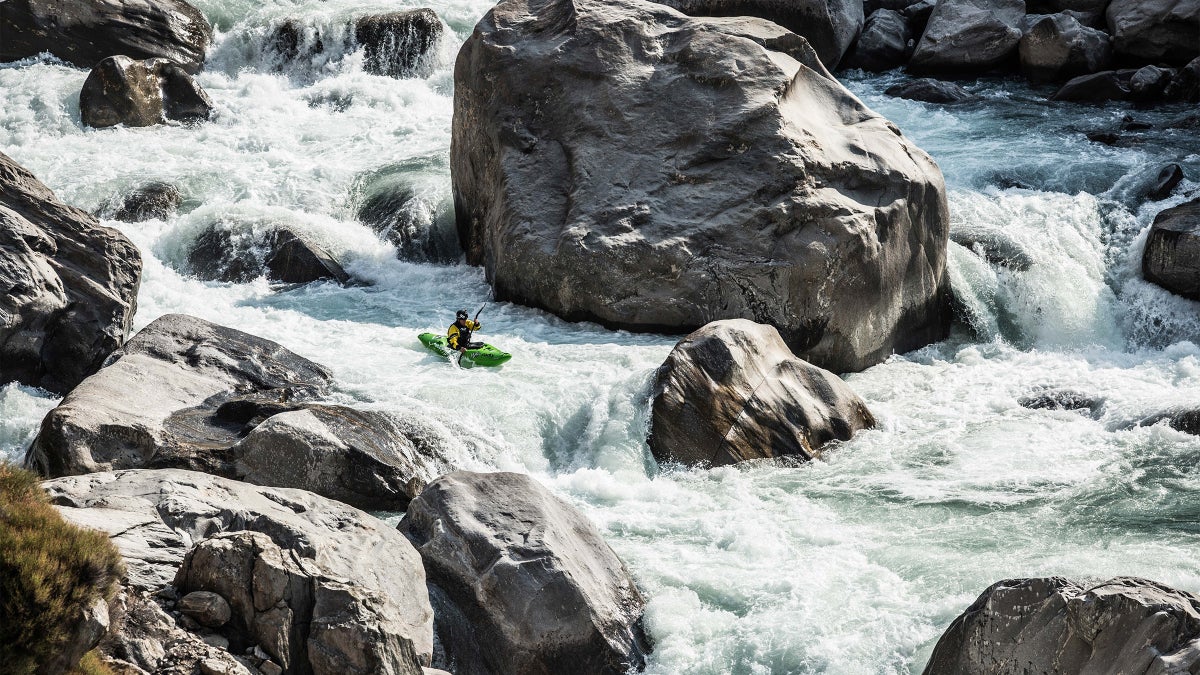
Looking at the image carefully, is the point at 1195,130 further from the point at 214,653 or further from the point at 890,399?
the point at 214,653

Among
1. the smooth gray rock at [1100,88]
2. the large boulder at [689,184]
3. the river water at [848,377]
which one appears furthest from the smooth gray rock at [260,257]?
the smooth gray rock at [1100,88]

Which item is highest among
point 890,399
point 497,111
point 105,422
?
point 497,111

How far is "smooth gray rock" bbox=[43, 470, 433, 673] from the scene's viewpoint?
5.78 m

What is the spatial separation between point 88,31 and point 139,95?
2604 mm

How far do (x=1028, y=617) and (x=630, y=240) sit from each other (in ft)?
22.0

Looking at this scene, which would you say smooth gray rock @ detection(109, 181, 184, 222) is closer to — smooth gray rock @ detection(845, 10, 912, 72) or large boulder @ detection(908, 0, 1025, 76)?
smooth gray rock @ detection(845, 10, 912, 72)

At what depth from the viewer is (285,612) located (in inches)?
224

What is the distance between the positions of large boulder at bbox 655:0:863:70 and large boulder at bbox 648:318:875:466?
11338 millimetres

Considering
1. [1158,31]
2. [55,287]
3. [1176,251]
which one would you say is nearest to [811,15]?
[1158,31]

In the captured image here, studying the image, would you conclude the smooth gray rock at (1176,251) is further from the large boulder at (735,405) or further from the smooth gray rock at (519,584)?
the smooth gray rock at (519,584)

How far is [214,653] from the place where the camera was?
5.46 meters

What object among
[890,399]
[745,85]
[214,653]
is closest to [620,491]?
[890,399]

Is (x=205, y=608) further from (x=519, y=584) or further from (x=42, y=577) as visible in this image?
(x=519, y=584)

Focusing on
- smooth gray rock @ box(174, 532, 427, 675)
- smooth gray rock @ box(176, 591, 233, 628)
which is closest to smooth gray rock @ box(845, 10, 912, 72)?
smooth gray rock @ box(174, 532, 427, 675)
